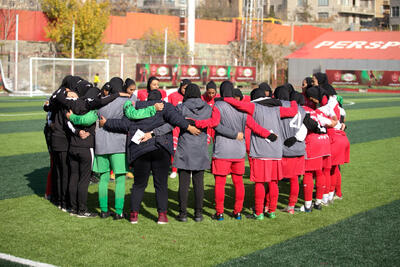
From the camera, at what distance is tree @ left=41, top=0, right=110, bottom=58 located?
150 feet

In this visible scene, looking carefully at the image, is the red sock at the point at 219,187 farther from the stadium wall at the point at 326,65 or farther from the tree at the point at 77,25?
the stadium wall at the point at 326,65

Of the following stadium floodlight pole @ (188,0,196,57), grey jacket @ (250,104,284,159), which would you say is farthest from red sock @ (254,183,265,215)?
stadium floodlight pole @ (188,0,196,57)

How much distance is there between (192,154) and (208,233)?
1117 mm

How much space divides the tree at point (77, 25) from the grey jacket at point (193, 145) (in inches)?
1531

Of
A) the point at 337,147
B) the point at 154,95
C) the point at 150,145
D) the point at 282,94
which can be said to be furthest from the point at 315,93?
the point at 150,145

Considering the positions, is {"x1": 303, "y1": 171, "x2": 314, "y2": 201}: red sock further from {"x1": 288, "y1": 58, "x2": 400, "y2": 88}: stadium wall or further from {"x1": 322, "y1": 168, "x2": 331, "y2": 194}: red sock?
{"x1": 288, "y1": 58, "x2": 400, "y2": 88}: stadium wall

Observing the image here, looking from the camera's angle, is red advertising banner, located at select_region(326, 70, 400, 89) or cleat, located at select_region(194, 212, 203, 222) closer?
cleat, located at select_region(194, 212, 203, 222)

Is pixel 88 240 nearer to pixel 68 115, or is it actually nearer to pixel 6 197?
pixel 68 115

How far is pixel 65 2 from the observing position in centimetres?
4653

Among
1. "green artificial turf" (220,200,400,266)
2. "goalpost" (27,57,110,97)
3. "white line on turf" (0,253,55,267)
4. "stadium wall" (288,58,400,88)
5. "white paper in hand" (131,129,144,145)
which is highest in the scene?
"stadium wall" (288,58,400,88)

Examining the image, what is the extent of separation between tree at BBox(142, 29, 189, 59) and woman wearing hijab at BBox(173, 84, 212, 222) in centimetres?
4557

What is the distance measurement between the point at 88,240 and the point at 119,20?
47370 millimetres

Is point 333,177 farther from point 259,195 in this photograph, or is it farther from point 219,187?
point 219,187

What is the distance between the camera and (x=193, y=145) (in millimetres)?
7883
